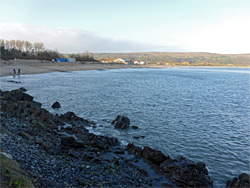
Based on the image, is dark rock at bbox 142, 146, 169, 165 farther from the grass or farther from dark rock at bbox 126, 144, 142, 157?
the grass

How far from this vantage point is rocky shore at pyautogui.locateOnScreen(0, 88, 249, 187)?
8.96 m

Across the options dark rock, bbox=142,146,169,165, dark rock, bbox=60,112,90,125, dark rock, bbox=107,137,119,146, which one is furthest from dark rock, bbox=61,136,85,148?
dark rock, bbox=60,112,90,125

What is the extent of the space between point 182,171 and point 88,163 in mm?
5424

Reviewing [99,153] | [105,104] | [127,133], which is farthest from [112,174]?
[105,104]

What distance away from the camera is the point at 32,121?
56.3 ft

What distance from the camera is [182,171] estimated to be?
36.0ft

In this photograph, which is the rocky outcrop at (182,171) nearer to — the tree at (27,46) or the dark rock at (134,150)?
the dark rock at (134,150)

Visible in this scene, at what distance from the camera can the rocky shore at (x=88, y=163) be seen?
8.96m

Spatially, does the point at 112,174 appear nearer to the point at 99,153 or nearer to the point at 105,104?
the point at 99,153

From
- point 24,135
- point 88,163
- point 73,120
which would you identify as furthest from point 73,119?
point 88,163

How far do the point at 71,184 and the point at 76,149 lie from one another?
4882 mm

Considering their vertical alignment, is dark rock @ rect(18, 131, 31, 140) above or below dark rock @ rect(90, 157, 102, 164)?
above

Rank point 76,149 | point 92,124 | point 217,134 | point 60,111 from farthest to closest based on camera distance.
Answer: point 60,111, point 92,124, point 217,134, point 76,149

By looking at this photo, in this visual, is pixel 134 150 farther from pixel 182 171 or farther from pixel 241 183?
pixel 241 183
